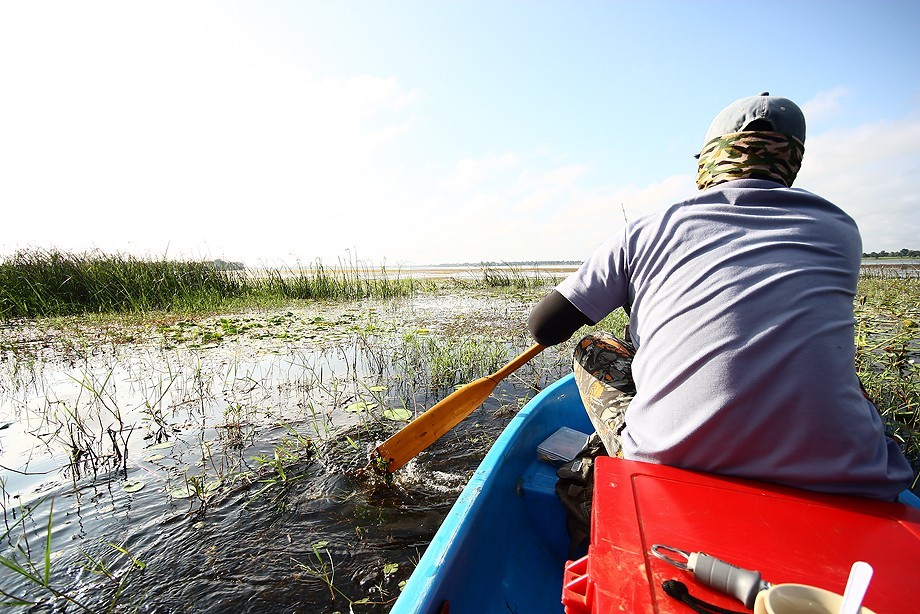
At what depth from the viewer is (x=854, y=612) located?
51cm

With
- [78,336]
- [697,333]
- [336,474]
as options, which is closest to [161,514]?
[336,474]

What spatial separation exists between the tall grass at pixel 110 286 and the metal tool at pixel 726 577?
30.1 feet

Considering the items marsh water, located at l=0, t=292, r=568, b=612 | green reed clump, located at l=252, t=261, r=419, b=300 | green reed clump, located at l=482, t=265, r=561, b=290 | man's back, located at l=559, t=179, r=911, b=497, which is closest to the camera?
man's back, located at l=559, t=179, r=911, b=497

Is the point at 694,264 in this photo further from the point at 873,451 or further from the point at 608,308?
the point at 873,451

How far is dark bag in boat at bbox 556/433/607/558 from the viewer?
1.75m

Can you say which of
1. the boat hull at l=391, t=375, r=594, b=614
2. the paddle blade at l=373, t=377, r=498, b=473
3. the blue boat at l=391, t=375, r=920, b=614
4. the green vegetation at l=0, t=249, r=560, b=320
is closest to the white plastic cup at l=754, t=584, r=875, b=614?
the blue boat at l=391, t=375, r=920, b=614

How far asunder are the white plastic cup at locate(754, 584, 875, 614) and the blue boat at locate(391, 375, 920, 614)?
0.47 meters

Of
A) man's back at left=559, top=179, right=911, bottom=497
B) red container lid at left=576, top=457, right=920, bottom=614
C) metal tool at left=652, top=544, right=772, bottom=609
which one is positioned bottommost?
red container lid at left=576, top=457, right=920, bottom=614

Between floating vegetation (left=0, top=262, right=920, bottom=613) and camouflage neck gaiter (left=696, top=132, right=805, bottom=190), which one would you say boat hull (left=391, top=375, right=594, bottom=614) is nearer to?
floating vegetation (left=0, top=262, right=920, bottom=613)

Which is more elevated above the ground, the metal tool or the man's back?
the man's back

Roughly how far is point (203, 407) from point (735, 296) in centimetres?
385

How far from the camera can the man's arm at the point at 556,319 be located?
5.28ft

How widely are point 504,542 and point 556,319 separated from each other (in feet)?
3.21

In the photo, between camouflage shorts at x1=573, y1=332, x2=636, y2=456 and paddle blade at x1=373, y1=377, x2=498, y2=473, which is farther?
paddle blade at x1=373, y1=377, x2=498, y2=473
